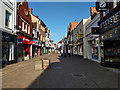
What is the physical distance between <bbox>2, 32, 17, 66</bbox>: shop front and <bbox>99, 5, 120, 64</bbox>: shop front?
11.4m

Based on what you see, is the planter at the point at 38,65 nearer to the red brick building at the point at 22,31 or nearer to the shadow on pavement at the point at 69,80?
the shadow on pavement at the point at 69,80

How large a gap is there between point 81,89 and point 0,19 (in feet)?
36.1

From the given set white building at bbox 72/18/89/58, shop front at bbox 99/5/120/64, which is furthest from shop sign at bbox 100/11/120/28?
white building at bbox 72/18/89/58

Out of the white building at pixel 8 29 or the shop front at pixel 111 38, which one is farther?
the white building at pixel 8 29

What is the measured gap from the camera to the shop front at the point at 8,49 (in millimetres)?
11691

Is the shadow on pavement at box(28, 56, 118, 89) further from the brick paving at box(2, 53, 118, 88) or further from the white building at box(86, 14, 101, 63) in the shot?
the white building at box(86, 14, 101, 63)

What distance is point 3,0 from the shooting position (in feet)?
37.3

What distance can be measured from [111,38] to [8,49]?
12.1 meters

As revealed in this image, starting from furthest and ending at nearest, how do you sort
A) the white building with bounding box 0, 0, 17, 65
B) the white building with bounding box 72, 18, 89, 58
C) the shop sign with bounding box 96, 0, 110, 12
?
the white building with bounding box 72, 18, 89, 58 → the white building with bounding box 0, 0, 17, 65 → the shop sign with bounding box 96, 0, 110, 12

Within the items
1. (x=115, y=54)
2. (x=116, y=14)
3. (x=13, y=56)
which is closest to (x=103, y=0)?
(x=116, y=14)

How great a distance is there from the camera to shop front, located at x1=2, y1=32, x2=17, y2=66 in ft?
38.4

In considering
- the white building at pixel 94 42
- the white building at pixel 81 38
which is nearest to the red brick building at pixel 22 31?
the white building at pixel 94 42

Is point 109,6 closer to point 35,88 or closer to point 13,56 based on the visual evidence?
point 35,88

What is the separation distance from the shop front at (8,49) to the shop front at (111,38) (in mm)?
11432
